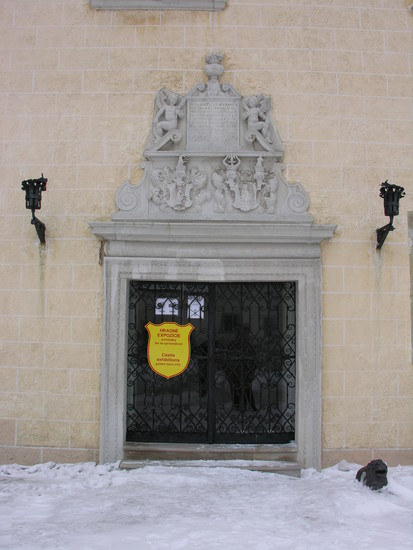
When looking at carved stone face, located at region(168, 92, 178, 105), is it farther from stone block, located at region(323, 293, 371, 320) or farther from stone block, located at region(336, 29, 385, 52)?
stone block, located at region(323, 293, 371, 320)

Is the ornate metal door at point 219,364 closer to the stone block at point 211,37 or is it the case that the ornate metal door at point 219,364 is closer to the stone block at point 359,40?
the stone block at point 211,37

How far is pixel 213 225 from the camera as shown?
5.29m

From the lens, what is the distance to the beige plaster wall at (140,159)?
536 centimetres

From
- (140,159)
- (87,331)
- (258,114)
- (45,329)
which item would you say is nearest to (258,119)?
(258,114)

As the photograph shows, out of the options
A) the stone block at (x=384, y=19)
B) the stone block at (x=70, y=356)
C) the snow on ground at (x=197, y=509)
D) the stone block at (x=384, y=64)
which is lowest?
the snow on ground at (x=197, y=509)

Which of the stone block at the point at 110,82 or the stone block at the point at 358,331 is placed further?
the stone block at the point at 110,82

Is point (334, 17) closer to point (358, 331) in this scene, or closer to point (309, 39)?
point (309, 39)

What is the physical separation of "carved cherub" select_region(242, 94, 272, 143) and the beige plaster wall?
0.15 meters

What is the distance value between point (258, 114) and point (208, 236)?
1.48 metres

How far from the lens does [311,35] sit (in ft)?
18.6

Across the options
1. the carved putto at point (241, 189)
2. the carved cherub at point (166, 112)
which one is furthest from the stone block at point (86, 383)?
the carved cherub at point (166, 112)

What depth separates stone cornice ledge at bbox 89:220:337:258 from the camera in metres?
5.32

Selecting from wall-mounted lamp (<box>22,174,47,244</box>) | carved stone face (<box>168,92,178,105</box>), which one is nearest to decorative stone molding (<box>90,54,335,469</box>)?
carved stone face (<box>168,92,178,105</box>)

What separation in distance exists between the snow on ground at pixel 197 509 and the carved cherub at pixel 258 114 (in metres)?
3.60
